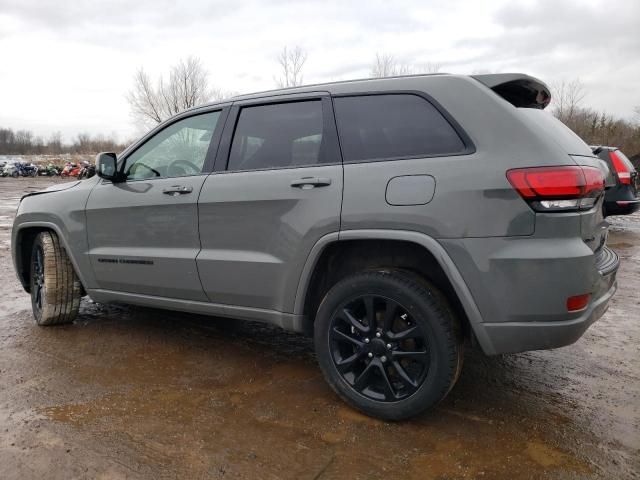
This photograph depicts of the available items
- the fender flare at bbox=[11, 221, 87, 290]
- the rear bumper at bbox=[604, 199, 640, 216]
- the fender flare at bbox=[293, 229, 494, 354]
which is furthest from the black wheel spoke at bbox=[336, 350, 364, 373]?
the rear bumper at bbox=[604, 199, 640, 216]

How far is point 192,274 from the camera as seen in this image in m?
3.22

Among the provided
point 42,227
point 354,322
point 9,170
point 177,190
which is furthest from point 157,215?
point 9,170

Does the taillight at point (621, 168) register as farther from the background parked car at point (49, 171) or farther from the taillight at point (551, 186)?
the background parked car at point (49, 171)

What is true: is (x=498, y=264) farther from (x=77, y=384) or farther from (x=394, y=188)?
(x=77, y=384)

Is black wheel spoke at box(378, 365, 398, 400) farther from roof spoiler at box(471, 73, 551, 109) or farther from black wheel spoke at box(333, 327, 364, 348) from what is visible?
roof spoiler at box(471, 73, 551, 109)

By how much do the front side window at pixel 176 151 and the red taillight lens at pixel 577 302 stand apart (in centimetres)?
231

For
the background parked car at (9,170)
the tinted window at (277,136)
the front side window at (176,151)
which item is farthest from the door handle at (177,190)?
the background parked car at (9,170)

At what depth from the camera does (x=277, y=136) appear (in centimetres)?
308

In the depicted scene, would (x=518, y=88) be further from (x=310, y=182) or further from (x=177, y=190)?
(x=177, y=190)

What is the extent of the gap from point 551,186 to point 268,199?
1481 millimetres

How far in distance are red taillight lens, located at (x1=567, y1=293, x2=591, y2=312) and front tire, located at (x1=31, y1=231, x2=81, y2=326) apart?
3702mm

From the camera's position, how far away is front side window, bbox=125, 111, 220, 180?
133 inches

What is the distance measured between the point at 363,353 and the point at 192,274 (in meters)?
1.27

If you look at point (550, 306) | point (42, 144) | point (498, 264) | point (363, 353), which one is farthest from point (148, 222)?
point (42, 144)
